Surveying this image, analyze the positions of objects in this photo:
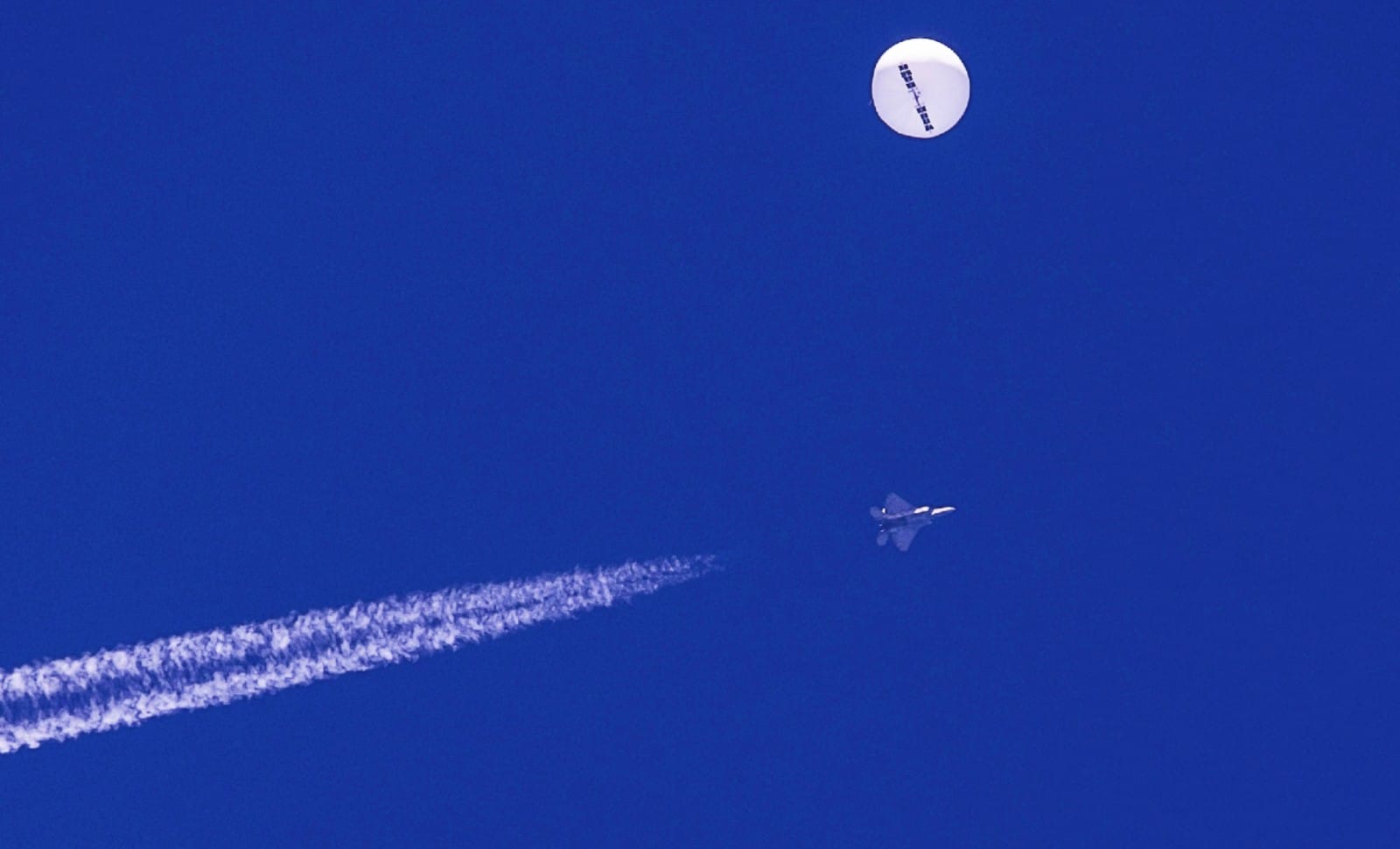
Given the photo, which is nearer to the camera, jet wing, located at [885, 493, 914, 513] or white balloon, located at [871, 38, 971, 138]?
white balloon, located at [871, 38, 971, 138]


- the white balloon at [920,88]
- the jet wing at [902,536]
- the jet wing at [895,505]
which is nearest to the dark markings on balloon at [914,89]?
the white balloon at [920,88]

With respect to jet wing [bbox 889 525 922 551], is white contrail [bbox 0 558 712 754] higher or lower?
higher

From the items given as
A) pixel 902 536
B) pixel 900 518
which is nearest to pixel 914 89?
pixel 900 518

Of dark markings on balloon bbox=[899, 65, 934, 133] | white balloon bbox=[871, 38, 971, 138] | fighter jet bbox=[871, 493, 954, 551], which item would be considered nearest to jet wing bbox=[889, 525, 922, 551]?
fighter jet bbox=[871, 493, 954, 551]

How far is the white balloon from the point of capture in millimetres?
42000

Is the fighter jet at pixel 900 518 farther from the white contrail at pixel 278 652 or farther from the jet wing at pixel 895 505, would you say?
the white contrail at pixel 278 652

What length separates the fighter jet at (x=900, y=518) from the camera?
44.0m

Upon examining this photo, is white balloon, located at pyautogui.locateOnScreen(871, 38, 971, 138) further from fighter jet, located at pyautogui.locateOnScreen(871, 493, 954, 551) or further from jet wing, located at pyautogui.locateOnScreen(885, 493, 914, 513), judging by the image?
fighter jet, located at pyautogui.locateOnScreen(871, 493, 954, 551)

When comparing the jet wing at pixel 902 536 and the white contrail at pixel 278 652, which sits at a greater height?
the white contrail at pixel 278 652

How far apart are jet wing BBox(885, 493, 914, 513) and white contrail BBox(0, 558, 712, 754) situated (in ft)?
19.2

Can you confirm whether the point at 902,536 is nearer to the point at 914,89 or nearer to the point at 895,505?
the point at 895,505

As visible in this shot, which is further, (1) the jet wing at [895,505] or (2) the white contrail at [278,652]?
(1) the jet wing at [895,505]

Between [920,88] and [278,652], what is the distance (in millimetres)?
25356

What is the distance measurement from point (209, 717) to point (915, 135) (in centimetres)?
2801
